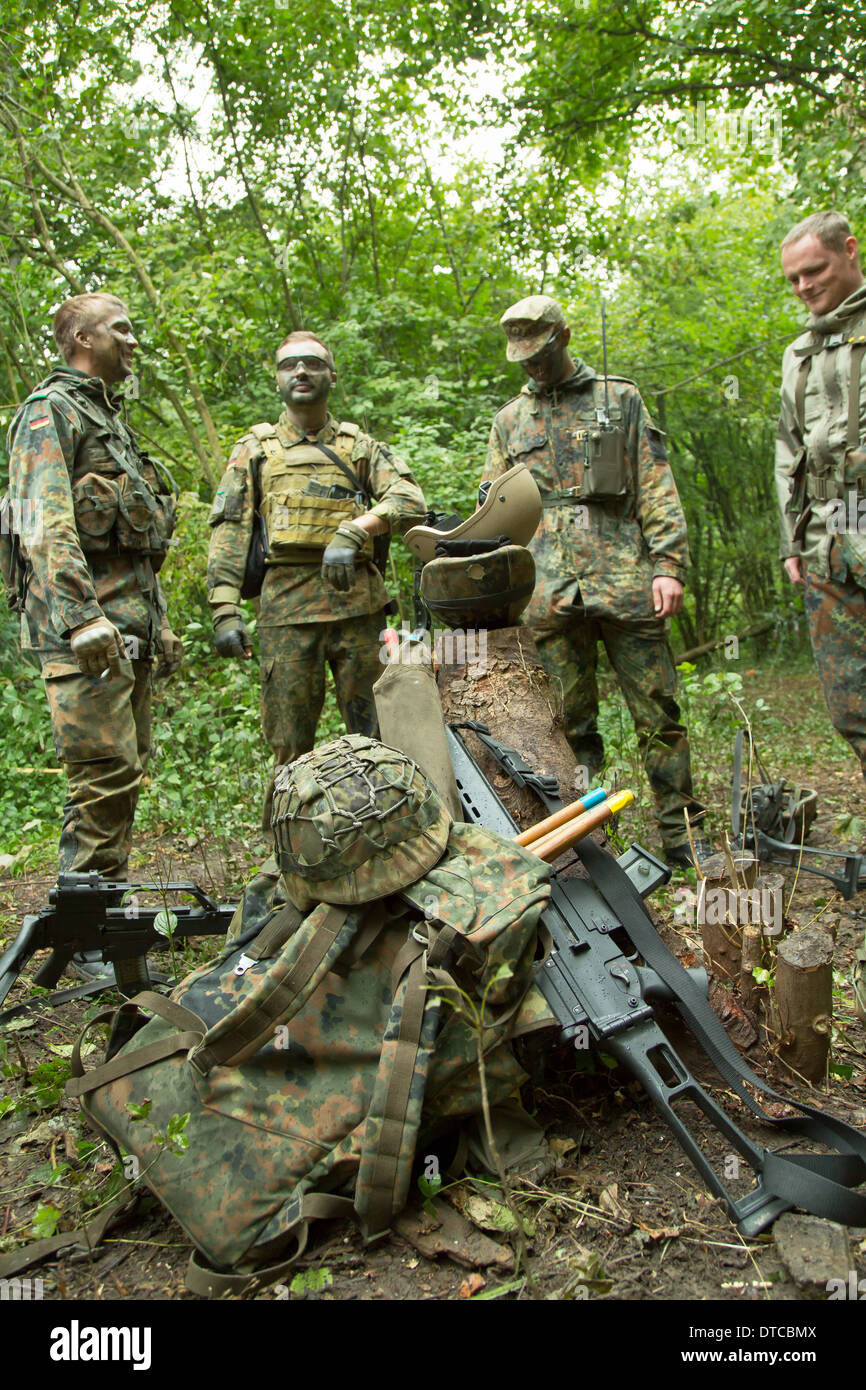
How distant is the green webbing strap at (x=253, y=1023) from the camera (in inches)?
78.2

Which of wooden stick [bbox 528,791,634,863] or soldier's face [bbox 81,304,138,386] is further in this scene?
soldier's face [bbox 81,304,138,386]

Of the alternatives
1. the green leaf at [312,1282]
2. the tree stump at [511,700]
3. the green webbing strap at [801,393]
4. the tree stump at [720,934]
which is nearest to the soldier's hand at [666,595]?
the green webbing strap at [801,393]

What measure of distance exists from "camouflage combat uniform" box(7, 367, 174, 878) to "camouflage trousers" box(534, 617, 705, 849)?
1866 millimetres

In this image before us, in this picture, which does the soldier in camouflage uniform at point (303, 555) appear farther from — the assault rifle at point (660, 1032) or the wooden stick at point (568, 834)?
the wooden stick at point (568, 834)

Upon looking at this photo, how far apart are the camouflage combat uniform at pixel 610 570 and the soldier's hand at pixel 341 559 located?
2.92 feet

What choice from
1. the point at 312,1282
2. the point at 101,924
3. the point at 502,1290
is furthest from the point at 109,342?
the point at 502,1290

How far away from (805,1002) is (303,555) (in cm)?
288

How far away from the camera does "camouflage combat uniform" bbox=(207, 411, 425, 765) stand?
433 centimetres

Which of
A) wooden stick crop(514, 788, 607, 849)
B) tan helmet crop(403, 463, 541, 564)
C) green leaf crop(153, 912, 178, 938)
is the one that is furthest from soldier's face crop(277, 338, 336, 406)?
wooden stick crop(514, 788, 607, 849)

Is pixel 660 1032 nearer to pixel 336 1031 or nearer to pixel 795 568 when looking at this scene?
pixel 336 1031

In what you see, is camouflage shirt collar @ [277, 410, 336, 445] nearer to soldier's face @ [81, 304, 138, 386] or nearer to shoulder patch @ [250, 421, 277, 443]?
shoulder patch @ [250, 421, 277, 443]

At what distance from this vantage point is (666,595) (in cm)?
420
